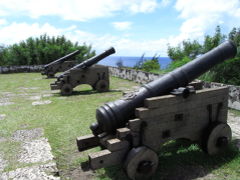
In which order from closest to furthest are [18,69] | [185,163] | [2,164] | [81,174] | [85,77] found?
[81,174]
[185,163]
[2,164]
[85,77]
[18,69]

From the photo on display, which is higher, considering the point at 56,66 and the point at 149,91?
the point at 56,66

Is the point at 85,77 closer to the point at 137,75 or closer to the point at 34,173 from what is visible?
the point at 137,75

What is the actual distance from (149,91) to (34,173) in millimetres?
1789

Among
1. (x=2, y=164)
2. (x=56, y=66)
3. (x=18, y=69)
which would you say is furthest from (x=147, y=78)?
(x=18, y=69)

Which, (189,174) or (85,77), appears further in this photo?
(85,77)

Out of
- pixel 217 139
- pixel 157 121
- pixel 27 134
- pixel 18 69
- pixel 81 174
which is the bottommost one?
pixel 81 174

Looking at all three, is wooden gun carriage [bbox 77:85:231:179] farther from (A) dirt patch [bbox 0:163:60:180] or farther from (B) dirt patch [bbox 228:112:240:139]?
(B) dirt patch [bbox 228:112:240:139]

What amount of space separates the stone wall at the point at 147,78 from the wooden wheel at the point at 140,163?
372 cm

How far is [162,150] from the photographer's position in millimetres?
3719

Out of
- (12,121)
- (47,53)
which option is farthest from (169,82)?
(47,53)

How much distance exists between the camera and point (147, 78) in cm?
1055

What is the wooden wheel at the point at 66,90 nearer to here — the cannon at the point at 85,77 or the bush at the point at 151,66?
the cannon at the point at 85,77

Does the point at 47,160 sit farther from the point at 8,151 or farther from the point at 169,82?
the point at 169,82

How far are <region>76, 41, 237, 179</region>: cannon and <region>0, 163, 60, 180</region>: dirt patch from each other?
0.48m
